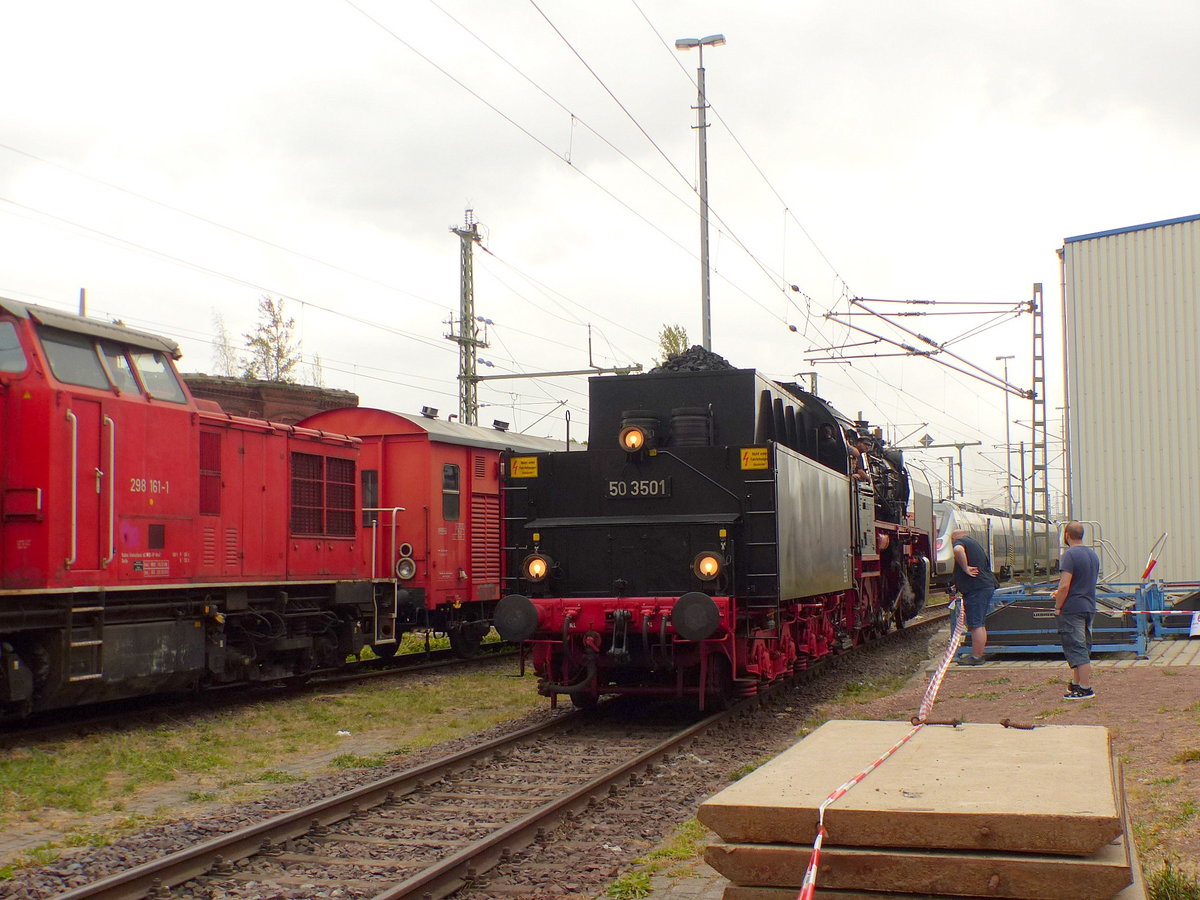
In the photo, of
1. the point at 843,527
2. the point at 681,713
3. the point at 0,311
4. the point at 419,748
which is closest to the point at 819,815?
the point at 419,748

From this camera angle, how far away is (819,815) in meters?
3.29

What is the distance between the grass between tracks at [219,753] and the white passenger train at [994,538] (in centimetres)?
1485

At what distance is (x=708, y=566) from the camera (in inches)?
368

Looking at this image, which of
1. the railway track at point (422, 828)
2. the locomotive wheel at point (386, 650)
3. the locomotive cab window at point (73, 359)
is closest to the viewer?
the railway track at point (422, 828)

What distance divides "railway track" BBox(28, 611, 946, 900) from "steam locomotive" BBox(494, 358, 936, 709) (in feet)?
2.95

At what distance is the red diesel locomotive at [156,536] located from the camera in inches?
342

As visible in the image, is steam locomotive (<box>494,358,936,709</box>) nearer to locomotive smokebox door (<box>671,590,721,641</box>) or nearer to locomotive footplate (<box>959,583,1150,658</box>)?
locomotive smokebox door (<box>671,590,721,641</box>)

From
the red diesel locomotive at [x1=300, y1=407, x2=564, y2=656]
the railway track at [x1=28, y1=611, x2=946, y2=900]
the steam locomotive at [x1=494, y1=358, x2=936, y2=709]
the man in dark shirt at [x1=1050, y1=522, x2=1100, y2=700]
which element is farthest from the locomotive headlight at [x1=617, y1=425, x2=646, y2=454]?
the red diesel locomotive at [x1=300, y1=407, x2=564, y2=656]

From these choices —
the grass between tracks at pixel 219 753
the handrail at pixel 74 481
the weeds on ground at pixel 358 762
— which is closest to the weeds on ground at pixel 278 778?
the grass between tracks at pixel 219 753

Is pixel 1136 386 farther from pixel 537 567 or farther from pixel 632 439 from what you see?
pixel 537 567

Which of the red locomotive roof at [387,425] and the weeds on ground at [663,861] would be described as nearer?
the weeds on ground at [663,861]

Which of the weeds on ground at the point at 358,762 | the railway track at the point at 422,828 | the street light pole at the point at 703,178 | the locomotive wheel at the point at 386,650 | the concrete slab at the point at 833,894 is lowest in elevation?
the locomotive wheel at the point at 386,650

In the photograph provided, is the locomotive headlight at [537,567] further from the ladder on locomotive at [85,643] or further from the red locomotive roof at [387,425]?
the red locomotive roof at [387,425]

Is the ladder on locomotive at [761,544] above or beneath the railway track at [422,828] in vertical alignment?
above
